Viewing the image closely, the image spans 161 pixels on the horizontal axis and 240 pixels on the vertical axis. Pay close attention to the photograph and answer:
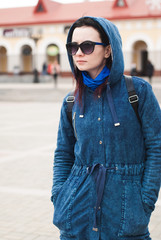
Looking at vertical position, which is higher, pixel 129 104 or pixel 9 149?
pixel 129 104

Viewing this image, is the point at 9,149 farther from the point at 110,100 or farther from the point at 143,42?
the point at 143,42

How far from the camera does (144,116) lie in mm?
2408

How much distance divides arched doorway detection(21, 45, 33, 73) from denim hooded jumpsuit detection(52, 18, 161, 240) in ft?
163

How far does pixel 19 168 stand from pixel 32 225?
9.32ft

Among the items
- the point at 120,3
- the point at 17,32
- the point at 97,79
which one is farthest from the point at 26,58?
the point at 97,79

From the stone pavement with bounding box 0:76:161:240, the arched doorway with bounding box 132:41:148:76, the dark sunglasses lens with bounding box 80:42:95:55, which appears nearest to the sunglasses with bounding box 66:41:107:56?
the dark sunglasses lens with bounding box 80:42:95:55

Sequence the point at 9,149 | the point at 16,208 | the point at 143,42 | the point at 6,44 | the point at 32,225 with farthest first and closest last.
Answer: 1. the point at 6,44
2. the point at 143,42
3. the point at 9,149
4. the point at 16,208
5. the point at 32,225

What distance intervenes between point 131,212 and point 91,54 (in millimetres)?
827

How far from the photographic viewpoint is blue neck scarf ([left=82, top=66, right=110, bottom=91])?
Answer: 2486 mm

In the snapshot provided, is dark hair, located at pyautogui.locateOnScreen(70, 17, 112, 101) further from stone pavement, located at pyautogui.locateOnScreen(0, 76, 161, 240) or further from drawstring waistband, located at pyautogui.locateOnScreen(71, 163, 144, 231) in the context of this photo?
stone pavement, located at pyautogui.locateOnScreen(0, 76, 161, 240)

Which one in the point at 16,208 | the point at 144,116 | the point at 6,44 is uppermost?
the point at 144,116

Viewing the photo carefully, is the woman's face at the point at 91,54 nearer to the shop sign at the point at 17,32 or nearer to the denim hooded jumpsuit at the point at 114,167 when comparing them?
the denim hooded jumpsuit at the point at 114,167

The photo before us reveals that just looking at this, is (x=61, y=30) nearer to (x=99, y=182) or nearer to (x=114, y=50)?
(x=114, y=50)

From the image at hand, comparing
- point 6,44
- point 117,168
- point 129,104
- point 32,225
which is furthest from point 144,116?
point 6,44
